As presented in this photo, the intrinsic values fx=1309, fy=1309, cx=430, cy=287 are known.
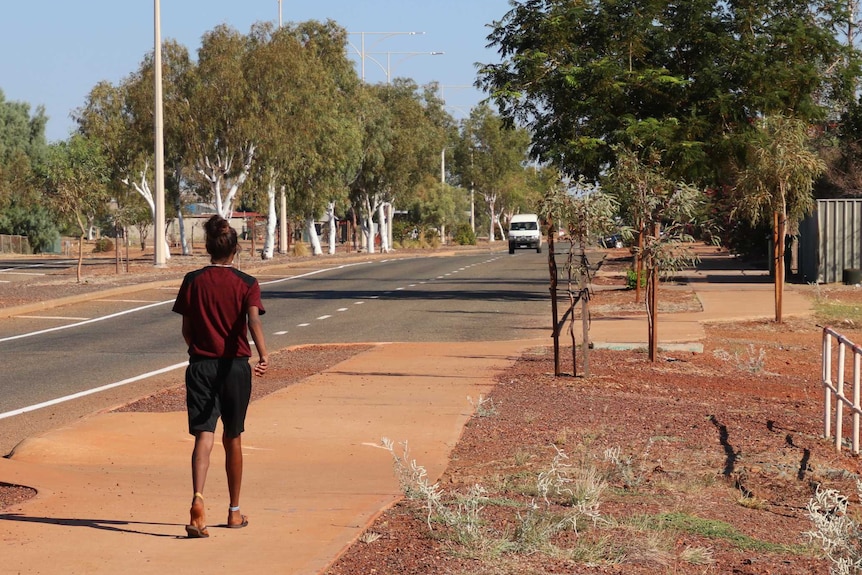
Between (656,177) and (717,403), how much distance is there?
726cm

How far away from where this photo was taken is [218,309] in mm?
7531

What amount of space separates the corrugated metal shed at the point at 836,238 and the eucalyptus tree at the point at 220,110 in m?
23.0

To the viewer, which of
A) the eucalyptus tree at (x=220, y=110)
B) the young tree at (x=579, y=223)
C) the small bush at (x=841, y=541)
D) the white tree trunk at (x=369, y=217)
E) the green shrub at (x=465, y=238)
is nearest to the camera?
the small bush at (x=841, y=541)

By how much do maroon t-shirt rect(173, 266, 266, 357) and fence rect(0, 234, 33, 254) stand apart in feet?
228

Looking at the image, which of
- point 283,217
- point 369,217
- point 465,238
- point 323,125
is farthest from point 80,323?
point 465,238

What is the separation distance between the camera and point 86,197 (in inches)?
1674

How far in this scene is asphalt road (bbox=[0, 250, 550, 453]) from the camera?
15094 mm

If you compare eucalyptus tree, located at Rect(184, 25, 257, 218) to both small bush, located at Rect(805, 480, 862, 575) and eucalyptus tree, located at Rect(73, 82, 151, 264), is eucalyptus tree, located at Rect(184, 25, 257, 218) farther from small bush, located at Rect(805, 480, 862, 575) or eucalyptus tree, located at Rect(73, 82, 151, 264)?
small bush, located at Rect(805, 480, 862, 575)

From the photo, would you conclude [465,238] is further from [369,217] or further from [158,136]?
[158,136]

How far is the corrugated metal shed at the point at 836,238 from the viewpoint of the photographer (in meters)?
35.7

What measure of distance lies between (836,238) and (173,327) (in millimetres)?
19477

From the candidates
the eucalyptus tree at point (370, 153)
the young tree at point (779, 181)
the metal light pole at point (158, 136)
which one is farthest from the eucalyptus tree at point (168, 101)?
the young tree at point (779, 181)

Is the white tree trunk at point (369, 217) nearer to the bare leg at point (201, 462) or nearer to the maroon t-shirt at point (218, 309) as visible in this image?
the maroon t-shirt at point (218, 309)

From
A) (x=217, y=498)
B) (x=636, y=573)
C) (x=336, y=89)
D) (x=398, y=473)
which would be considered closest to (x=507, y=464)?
(x=398, y=473)
